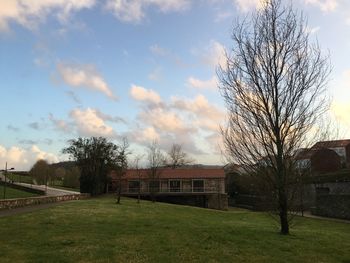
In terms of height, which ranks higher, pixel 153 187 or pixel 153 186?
pixel 153 186

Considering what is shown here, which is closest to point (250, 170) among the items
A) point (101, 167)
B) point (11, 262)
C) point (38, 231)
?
point (38, 231)

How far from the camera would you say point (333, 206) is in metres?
42.9

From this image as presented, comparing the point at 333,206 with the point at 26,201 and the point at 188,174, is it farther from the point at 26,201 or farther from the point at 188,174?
the point at 188,174

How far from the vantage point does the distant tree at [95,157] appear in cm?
7300

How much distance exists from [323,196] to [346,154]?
2902 centimetres

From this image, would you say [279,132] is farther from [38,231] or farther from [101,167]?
[101,167]

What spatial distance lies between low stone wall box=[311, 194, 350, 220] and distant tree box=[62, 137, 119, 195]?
37645 millimetres

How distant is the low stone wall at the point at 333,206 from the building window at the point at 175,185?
3169 cm

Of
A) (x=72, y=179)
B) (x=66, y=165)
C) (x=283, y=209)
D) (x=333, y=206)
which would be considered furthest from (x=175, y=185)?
(x=283, y=209)

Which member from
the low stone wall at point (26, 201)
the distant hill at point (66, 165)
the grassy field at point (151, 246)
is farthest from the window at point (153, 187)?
the grassy field at point (151, 246)

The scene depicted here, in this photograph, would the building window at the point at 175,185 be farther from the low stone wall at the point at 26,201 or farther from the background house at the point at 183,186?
the low stone wall at the point at 26,201

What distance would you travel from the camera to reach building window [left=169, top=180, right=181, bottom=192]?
75.5m

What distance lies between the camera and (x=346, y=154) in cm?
7106

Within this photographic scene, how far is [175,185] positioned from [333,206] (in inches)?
1442
